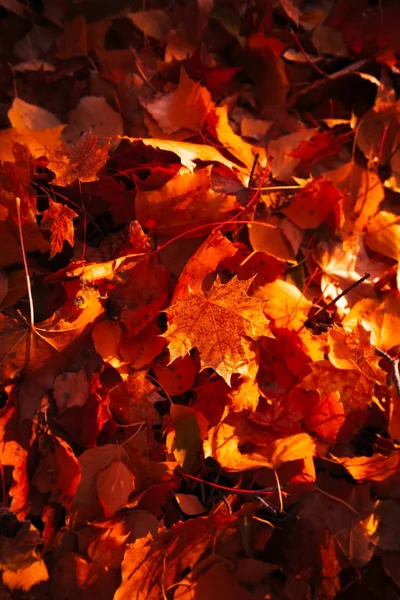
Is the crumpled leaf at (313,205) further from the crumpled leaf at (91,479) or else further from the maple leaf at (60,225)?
the crumpled leaf at (91,479)

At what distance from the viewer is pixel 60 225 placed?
73 centimetres

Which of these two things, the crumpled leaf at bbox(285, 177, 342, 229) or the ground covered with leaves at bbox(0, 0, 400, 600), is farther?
the crumpled leaf at bbox(285, 177, 342, 229)

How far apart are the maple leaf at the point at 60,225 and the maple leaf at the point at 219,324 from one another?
186 millimetres

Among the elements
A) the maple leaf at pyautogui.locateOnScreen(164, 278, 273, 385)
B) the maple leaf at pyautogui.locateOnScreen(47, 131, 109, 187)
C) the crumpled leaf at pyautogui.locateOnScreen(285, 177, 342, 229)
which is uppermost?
the maple leaf at pyautogui.locateOnScreen(47, 131, 109, 187)

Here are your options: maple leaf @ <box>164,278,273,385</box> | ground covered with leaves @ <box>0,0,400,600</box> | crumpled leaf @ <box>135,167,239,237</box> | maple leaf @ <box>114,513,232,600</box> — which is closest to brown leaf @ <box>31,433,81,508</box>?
ground covered with leaves @ <box>0,0,400,600</box>

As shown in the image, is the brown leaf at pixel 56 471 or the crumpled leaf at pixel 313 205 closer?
the brown leaf at pixel 56 471

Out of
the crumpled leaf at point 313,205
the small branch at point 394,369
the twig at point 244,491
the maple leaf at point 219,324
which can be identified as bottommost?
the twig at point 244,491

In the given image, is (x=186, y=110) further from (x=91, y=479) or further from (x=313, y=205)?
(x=91, y=479)

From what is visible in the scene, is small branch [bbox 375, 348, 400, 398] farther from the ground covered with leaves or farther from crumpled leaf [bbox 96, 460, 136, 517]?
crumpled leaf [bbox 96, 460, 136, 517]

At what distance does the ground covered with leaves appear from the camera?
2.40 ft

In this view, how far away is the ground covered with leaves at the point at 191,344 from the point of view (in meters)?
0.73

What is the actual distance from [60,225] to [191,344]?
25cm

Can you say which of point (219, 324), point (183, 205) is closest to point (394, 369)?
point (219, 324)

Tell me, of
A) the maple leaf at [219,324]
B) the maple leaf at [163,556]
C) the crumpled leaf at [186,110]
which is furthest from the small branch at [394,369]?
the crumpled leaf at [186,110]
